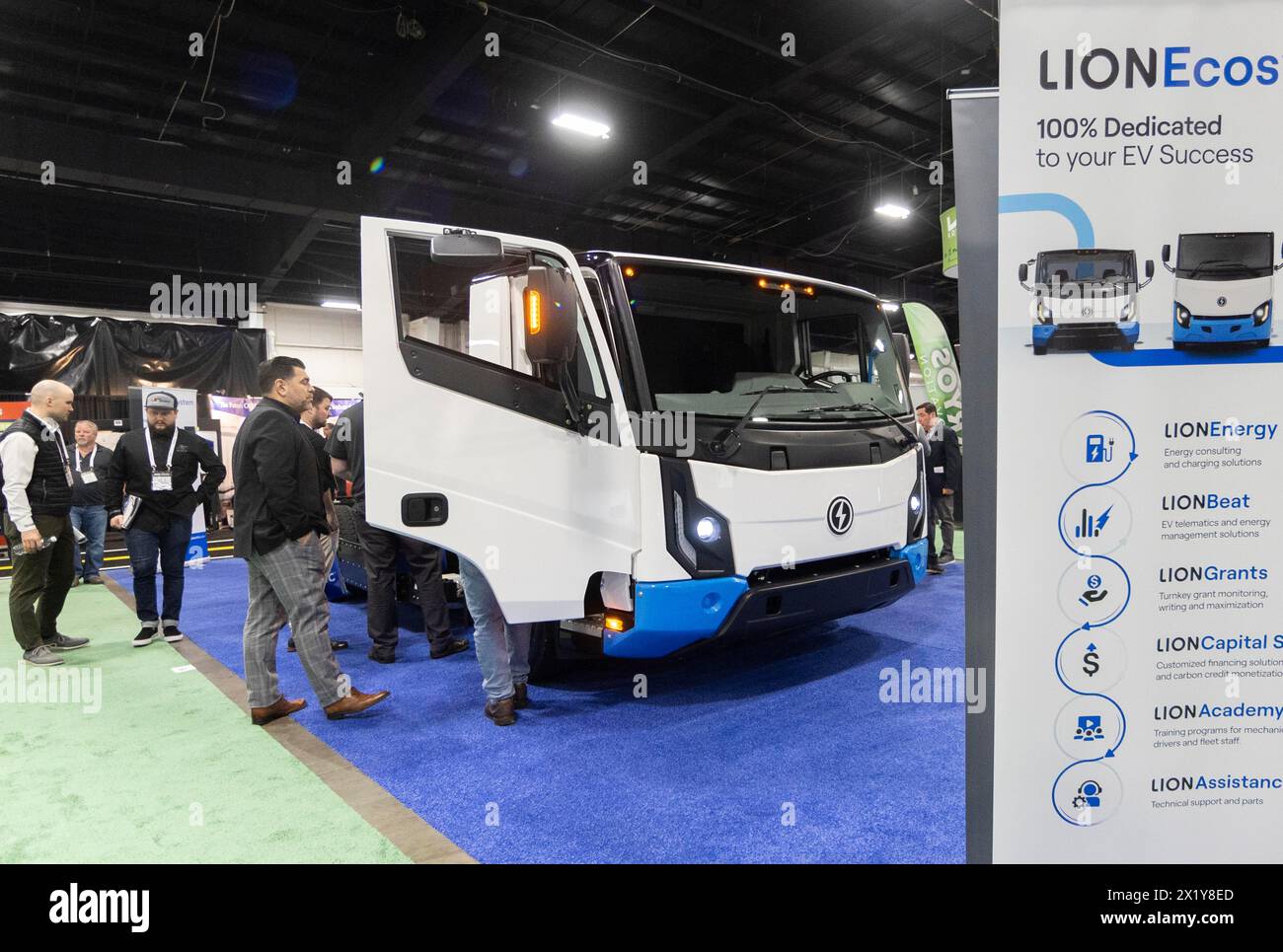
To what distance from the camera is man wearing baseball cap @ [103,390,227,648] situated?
492cm

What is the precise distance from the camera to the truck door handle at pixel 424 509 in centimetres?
308

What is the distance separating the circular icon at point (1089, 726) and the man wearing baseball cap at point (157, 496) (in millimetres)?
5419

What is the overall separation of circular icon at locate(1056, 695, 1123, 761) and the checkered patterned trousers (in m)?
3.17

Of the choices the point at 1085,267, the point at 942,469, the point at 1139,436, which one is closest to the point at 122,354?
the point at 942,469

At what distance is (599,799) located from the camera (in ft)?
9.00

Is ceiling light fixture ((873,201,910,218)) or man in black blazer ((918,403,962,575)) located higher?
ceiling light fixture ((873,201,910,218))

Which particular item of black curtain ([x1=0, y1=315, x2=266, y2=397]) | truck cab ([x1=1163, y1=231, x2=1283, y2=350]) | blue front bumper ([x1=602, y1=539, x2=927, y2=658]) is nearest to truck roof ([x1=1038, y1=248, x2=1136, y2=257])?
truck cab ([x1=1163, y1=231, x2=1283, y2=350])

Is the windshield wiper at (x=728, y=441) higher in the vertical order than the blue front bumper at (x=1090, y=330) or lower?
lower

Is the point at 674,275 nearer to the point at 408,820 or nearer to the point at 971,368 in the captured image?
the point at 971,368

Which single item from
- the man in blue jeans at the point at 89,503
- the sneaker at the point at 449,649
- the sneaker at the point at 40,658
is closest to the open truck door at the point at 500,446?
the sneaker at the point at 449,649

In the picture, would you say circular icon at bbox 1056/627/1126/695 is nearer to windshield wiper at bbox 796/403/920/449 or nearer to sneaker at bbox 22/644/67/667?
windshield wiper at bbox 796/403/920/449

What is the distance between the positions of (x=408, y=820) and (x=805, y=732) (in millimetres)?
1789

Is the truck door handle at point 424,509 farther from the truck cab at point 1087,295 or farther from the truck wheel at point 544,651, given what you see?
the truck cab at point 1087,295
